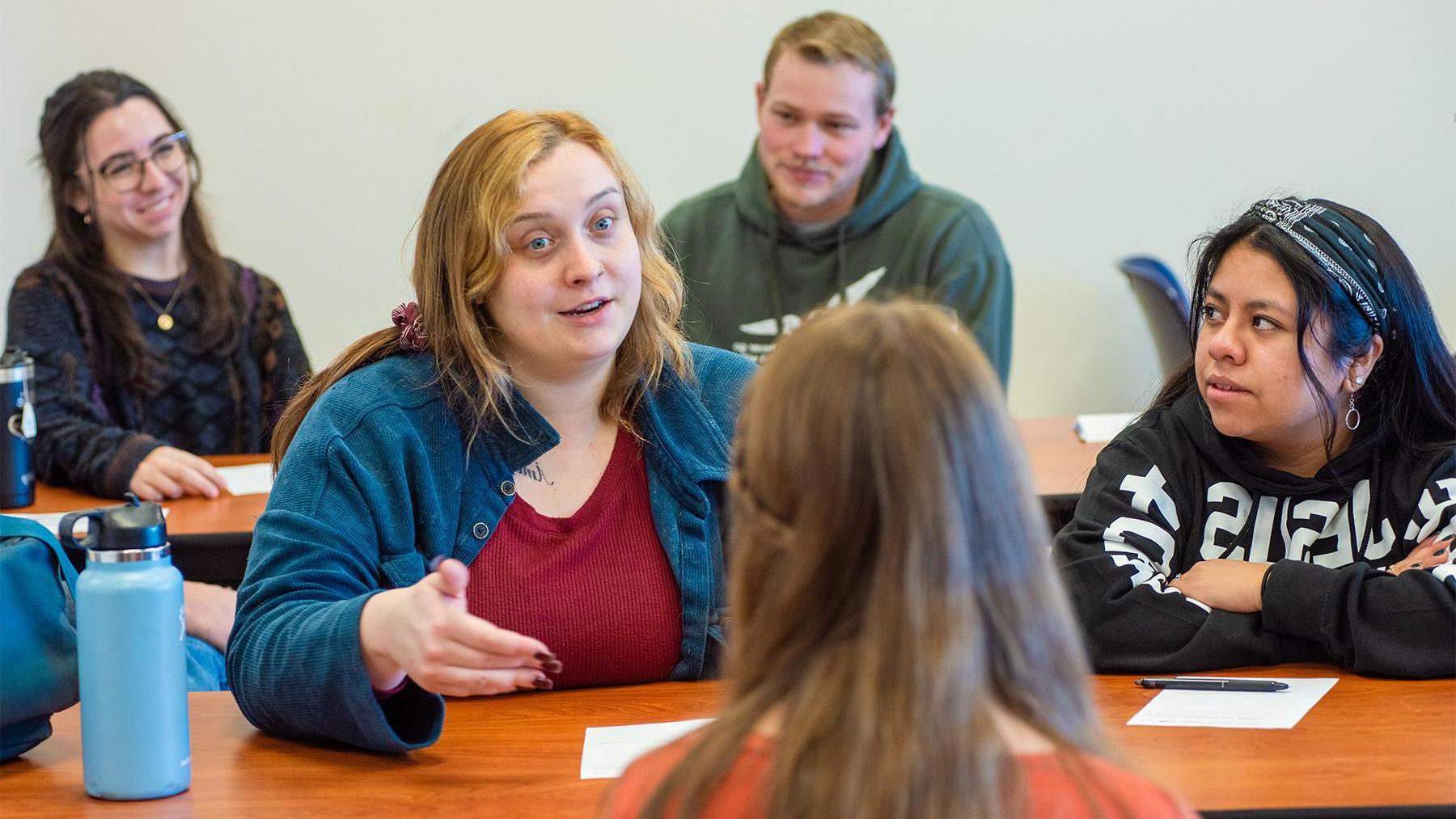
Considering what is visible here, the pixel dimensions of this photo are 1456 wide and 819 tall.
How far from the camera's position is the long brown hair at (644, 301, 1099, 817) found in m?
0.81

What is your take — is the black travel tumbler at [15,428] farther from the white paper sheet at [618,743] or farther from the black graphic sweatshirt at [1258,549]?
the black graphic sweatshirt at [1258,549]

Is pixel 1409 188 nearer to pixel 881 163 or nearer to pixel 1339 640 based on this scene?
pixel 881 163

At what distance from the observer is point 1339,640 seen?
1.57 metres

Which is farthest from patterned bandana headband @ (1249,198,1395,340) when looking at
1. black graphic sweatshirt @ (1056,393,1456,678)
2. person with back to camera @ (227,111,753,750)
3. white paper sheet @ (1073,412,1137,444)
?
white paper sheet @ (1073,412,1137,444)

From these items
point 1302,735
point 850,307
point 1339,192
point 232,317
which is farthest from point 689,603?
point 1339,192

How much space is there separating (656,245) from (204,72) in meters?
2.81

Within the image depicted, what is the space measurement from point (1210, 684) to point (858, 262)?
7.33 feet

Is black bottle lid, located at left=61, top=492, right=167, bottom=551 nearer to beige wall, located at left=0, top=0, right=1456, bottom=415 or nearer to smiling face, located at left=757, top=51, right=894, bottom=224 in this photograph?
smiling face, located at left=757, top=51, right=894, bottom=224

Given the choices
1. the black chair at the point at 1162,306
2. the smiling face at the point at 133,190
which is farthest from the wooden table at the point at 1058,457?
the smiling face at the point at 133,190

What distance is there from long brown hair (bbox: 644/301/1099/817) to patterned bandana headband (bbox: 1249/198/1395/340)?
3.37ft

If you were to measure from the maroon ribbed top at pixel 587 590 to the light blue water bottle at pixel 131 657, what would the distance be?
0.42 m

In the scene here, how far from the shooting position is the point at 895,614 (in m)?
0.82

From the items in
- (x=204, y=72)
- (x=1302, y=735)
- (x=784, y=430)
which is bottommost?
(x=1302, y=735)

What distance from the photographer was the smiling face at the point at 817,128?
3.53 meters
